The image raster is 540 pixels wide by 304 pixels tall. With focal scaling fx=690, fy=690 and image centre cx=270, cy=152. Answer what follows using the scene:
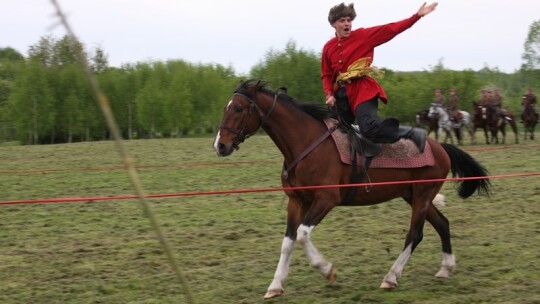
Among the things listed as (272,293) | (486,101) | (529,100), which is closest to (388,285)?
(272,293)

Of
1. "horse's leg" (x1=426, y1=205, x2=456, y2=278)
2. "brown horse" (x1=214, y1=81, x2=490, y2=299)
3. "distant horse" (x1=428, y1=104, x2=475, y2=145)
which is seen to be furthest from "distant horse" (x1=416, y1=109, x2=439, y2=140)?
"brown horse" (x1=214, y1=81, x2=490, y2=299)

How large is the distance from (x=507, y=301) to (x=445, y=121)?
1924 cm

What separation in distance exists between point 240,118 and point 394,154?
4.80 feet

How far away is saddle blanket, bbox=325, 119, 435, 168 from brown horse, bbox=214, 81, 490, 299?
0.16 ft

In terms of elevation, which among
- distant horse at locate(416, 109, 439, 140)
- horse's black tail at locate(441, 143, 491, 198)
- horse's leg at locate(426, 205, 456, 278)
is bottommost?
horse's leg at locate(426, 205, 456, 278)

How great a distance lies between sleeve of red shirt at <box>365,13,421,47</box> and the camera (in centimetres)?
597

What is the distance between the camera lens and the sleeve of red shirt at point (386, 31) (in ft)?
19.6

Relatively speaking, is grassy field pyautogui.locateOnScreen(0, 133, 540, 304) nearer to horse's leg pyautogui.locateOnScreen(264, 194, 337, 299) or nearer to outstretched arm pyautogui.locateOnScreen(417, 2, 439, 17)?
horse's leg pyautogui.locateOnScreen(264, 194, 337, 299)

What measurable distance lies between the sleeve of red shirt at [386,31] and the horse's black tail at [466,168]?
135 cm

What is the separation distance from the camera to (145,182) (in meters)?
14.3

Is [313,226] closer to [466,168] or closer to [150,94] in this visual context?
[466,168]

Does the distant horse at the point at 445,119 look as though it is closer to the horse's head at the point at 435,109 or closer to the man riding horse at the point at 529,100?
the horse's head at the point at 435,109

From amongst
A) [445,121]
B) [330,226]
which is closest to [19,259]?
[330,226]

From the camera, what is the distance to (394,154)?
20.2 ft
